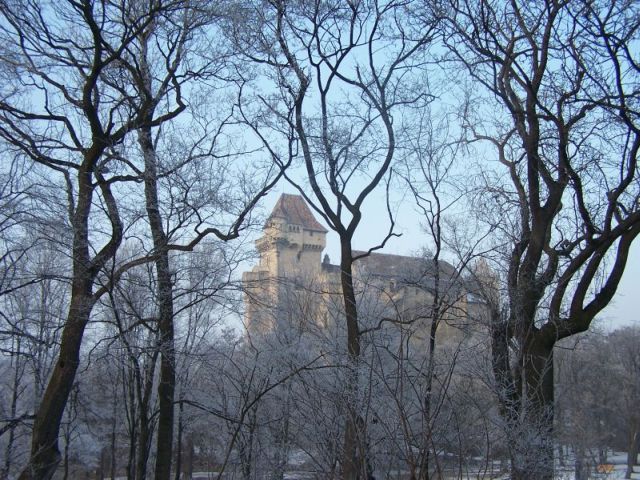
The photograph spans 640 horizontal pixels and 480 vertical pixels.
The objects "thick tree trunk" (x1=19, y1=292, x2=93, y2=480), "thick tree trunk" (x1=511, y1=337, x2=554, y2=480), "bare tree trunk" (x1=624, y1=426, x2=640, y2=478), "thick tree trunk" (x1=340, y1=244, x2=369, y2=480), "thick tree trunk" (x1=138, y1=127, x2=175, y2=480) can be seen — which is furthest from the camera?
"bare tree trunk" (x1=624, y1=426, x2=640, y2=478)

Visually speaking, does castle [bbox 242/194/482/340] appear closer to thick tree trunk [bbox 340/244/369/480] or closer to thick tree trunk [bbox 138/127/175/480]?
thick tree trunk [bbox 340/244/369/480]

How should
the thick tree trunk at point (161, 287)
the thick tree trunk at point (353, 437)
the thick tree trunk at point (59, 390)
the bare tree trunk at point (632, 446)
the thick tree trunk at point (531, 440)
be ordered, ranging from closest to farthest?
the thick tree trunk at point (353, 437), the thick tree trunk at point (531, 440), the thick tree trunk at point (59, 390), the thick tree trunk at point (161, 287), the bare tree trunk at point (632, 446)

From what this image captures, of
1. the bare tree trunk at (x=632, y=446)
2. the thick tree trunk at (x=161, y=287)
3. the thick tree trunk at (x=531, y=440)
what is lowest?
the bare tree trunk at (x=632, y=446)

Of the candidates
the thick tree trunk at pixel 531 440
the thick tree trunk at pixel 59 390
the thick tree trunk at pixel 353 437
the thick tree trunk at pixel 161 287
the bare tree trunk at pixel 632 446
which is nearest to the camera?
the thick tree trunk at pixel 353 437

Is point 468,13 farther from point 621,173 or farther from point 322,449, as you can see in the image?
point 322,449

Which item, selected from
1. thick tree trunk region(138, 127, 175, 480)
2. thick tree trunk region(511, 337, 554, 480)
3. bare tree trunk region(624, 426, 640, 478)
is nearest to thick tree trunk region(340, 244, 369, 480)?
thick tree trunk region(511, 337, 554, 480)

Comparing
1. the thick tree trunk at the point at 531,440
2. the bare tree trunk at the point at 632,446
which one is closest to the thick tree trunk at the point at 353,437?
the thick tree trunk at the point at 531,440

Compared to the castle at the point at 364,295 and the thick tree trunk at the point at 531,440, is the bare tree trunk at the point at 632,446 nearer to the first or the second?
the castle at the point at 364,295

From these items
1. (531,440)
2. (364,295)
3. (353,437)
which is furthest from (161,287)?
(531,440)

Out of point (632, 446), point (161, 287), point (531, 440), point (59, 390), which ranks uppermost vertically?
point (161, 287)

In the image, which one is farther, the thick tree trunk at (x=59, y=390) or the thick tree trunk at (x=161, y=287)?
the thick tree trunk at (x=161, y=287)

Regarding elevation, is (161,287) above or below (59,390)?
above

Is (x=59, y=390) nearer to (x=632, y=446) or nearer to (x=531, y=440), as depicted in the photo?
(x=531, y=440)

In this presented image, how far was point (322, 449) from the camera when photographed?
13.9 ft
